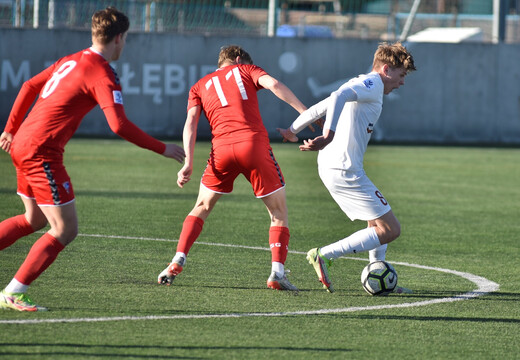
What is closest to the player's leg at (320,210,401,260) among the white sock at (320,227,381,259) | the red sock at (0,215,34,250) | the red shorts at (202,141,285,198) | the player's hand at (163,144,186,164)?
the white sock at (320,227,381,259)

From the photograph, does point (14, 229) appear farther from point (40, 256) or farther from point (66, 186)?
point (66, 186)

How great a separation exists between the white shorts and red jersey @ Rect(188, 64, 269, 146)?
0.67m

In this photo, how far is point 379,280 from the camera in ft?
23.1

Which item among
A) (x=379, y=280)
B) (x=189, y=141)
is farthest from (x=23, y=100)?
(x=379, y=280)

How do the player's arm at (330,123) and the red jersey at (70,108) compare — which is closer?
the red jersey at (70,108)

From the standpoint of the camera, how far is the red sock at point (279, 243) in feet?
23.6

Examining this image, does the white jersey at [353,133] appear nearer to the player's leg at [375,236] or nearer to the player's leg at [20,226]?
the player's leg at [375,236]

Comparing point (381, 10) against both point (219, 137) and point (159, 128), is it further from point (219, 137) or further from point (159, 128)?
point (219, 137)

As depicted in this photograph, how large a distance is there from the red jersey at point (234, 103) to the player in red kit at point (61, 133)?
1.37 meters

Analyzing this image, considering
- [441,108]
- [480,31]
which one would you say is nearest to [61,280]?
[441,108]

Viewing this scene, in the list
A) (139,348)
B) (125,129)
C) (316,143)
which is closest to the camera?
(139,348)

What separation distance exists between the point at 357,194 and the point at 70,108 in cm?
231

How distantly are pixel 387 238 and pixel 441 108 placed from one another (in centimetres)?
2109

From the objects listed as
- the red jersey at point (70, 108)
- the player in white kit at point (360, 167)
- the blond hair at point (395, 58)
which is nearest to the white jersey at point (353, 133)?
the player in white kit at point (360, 167)
